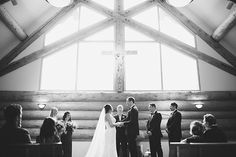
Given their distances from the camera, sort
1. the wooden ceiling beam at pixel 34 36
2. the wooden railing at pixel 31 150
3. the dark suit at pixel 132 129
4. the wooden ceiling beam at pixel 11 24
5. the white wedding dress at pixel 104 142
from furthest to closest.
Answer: the wooden ceiling beam at pixel 34 36, the wooden ceiling beam at pixel 11 24, the white wedding dress at pixel 104 142, the dark suit at pixel 132 129, the wooden railing at pixel 31 150

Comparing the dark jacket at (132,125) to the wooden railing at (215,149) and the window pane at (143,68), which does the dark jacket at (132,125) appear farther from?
the wooden railing at (215,149)

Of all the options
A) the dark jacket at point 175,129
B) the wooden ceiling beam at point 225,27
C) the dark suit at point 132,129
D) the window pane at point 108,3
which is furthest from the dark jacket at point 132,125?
the window pane at point 108,3

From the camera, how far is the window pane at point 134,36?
8.45m

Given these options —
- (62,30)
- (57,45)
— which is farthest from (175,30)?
(57,45)

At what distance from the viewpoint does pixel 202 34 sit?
814cm

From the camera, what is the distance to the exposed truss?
7816 mm

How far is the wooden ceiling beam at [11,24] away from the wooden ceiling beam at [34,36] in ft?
0.88

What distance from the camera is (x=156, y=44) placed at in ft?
27.5

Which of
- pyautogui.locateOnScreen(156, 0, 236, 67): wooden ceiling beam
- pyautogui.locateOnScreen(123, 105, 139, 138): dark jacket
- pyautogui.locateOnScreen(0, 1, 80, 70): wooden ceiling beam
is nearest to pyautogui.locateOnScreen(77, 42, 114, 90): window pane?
pyautogui.locateOnScreen(0, 1, 80, 70): wooden ceiling beam

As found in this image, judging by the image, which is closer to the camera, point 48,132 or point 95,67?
point 48,132

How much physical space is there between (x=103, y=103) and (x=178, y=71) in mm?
2924

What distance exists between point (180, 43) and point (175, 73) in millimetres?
1086

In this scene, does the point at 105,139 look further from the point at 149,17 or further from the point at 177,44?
the point at 149,17

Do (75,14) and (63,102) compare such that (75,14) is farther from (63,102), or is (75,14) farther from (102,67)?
(63,102)
